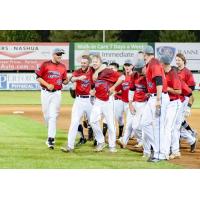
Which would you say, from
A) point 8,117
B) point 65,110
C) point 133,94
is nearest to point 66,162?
point 133,94

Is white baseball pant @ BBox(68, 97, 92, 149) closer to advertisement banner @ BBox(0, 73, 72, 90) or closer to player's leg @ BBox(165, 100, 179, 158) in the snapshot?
player's leg @ BBox(165, 100, 179, 158)

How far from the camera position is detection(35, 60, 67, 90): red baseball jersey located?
12.2 meters

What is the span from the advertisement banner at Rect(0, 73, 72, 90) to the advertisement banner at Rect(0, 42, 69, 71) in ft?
3.63

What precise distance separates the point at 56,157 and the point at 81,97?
1368 millimetres

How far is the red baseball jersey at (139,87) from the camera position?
11.7m

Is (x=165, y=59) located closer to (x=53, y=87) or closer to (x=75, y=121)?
(x=75, y=121)

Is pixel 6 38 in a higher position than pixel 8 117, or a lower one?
higher

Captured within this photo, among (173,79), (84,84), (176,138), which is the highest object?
(173,79)

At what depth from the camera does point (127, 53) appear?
3684cm

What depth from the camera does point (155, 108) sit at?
33.8ft

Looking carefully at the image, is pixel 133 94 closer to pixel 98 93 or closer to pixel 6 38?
pixel 98 93

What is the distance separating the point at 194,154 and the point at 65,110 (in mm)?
12978

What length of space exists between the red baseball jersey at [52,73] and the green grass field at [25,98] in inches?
607

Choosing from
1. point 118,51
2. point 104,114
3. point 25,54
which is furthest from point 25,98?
point 104,114
